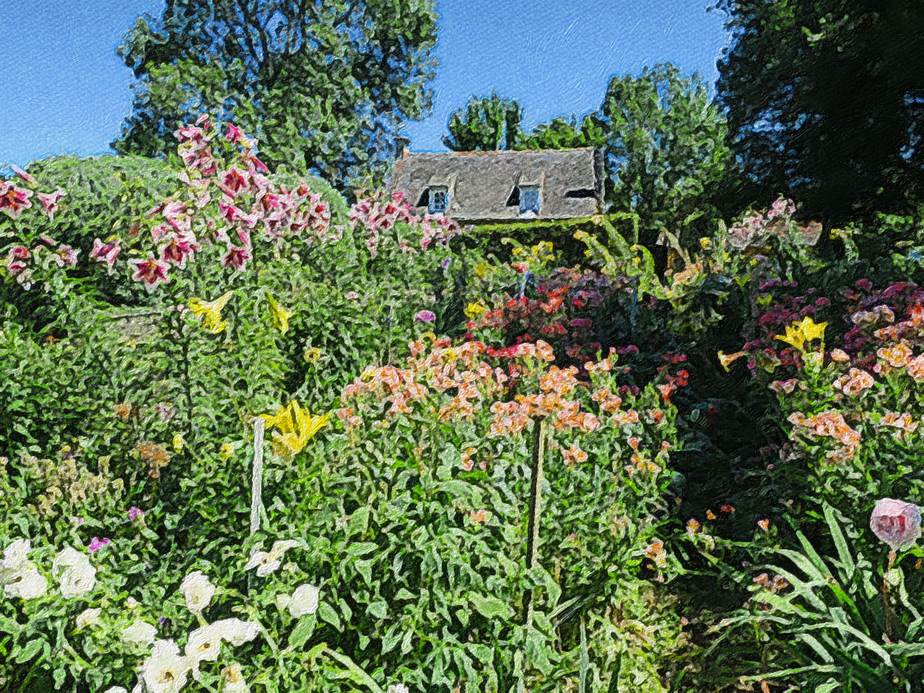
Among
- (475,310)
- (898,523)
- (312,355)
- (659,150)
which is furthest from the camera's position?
(659,150)

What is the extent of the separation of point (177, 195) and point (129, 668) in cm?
187

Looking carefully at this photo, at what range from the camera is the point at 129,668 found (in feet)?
5.86

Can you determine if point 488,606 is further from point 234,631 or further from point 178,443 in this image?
point 178,443

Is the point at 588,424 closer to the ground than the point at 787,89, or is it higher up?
closer to the ground

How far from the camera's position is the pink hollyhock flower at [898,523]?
69.6 inches

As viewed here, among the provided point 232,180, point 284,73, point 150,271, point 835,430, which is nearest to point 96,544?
point 150,271

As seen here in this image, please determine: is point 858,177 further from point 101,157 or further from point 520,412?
point 101,157

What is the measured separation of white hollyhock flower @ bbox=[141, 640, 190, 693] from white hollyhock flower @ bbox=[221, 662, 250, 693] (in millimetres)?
81

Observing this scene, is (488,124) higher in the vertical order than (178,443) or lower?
higher

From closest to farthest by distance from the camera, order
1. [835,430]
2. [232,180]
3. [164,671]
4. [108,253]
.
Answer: [164,671]
[835,430]
[108,253]
[232,180]

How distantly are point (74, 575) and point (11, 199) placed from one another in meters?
2.03

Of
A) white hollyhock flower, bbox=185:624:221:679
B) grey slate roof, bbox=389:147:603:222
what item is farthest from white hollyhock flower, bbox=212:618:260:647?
grey slate roof, bbox=389:147:603:222

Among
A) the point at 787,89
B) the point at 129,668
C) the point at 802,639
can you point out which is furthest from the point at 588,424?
the point at 787,89

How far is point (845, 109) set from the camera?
6.53 meters
